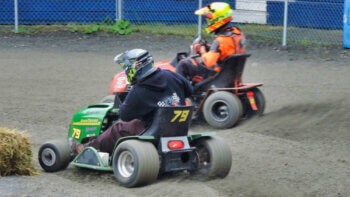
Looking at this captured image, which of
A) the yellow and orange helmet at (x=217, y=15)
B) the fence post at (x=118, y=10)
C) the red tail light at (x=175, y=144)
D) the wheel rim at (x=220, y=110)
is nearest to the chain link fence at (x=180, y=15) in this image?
the fence post at (x=118, y=10)

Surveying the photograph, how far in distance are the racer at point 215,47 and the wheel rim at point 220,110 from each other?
1.68ft

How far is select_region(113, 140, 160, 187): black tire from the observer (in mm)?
5332

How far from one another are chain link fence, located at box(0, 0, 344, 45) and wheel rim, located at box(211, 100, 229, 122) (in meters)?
6.71

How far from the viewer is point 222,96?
829cm

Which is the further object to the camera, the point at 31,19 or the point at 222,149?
the point at 31,19

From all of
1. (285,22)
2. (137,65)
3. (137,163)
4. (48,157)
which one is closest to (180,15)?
(285,22)

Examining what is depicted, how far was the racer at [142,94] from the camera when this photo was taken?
566cm

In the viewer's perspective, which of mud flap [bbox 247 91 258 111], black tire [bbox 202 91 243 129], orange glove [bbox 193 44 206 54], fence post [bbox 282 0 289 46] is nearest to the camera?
black tire [bbox 202 91 243 129]

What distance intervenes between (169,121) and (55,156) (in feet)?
4.49

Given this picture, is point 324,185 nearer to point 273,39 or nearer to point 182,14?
point 273,39

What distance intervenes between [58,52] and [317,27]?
22.0 ft

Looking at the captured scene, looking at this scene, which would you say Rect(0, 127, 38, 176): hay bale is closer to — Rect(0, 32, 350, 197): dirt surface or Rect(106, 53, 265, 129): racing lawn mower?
Rect(0, 32, 350, 197): dirt surface

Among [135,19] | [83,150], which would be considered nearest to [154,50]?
[135,19]

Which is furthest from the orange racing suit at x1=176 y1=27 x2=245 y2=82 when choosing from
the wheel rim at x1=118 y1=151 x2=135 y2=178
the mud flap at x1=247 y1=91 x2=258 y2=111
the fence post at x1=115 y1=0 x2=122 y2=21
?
the fence post at x1=115 y1=0 x2=122 y2=21
